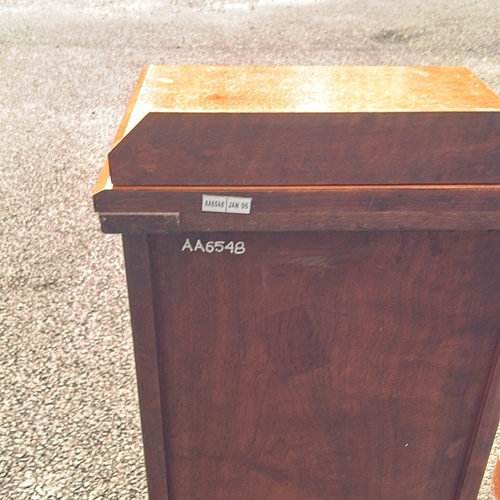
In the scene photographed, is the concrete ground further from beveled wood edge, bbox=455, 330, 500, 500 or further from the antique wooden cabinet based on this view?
the antique wooden cabinet

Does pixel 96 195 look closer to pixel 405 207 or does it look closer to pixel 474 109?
pixel 405 207

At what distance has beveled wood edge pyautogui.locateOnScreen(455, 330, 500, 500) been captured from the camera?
1275 mm

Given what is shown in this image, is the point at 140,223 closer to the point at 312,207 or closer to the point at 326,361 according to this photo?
the point at 312,207

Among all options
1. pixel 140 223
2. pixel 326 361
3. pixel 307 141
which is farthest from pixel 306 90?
pixel 326 361

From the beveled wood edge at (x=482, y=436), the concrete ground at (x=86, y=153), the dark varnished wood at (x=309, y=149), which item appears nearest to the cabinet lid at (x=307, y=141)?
the dark varnished wood at (x=309, y=149)

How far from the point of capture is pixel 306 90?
1130mm

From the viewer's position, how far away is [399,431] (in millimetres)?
1345

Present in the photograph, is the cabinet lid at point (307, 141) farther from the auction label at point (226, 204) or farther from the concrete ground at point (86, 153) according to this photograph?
the concrete ground at point (86, 153)

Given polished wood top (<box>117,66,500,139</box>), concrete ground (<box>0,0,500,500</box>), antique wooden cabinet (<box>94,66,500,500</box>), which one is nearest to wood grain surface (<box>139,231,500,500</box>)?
antique wooden cabinet (<box>94,66,500,500</box>)

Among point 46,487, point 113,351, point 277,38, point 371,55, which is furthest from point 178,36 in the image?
point 46,487

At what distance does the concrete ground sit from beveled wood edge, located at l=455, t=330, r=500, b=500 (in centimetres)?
67

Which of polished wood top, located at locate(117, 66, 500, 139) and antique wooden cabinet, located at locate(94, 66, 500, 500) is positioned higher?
polished wood top, located at locate(117, 66, 500, 139)

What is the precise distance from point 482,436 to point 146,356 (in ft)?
2.49

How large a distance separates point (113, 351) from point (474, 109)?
6.46 feet
